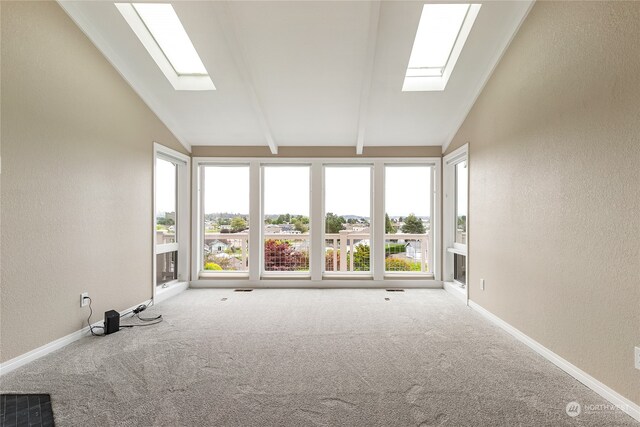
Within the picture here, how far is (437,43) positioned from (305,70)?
1.46m

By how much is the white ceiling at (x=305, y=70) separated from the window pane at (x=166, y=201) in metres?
0.55

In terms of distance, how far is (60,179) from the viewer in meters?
2.57

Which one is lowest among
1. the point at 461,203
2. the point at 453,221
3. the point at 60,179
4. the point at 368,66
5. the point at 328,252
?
the point at 328,252

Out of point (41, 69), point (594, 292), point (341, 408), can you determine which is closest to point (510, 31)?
point (594, 292)

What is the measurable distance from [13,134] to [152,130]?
1.68 metres

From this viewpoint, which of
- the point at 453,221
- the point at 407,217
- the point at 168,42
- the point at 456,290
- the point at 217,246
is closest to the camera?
the point at 168,42

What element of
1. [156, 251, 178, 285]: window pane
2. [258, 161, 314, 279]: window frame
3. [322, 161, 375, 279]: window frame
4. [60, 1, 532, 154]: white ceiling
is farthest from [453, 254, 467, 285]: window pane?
[156, 251, 178, 285]: window pane

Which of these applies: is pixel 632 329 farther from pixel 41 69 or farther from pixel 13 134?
pixel 41 69

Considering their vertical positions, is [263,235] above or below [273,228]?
below

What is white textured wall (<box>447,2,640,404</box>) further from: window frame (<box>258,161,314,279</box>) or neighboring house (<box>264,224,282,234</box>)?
neighboring house (<box>264,224,282,234</box>)

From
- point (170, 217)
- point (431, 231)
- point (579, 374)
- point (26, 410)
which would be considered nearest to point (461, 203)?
point (431, 231)

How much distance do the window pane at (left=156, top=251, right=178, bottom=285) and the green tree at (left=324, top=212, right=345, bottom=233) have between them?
2.41m

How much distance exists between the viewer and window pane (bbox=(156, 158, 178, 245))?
415 centimetres

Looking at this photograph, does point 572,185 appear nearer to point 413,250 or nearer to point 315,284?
point 413,250
